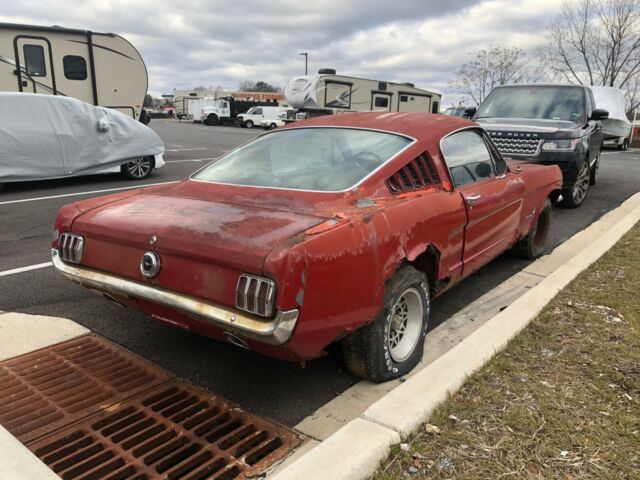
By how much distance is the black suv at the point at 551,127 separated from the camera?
25.3 feet

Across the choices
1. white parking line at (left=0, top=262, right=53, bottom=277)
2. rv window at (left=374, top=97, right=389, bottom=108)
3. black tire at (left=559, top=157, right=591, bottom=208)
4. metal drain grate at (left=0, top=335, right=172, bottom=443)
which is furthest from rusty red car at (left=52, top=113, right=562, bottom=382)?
rv window at (left=374, top=97, right=389, bottom=108)

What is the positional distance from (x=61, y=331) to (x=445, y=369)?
2.71m

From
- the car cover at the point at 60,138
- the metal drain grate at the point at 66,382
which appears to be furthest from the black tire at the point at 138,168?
the metal drain grate at the point at 66,382

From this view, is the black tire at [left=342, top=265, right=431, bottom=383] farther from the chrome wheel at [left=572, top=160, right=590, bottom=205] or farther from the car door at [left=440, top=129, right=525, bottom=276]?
the chrome wheel at [left=572, top=160, right=590, bottom=205]

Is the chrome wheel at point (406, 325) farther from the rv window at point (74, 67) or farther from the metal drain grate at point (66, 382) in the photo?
the rv window at point (74, 67)

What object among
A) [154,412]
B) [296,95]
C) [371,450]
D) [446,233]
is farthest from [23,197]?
[296,95]

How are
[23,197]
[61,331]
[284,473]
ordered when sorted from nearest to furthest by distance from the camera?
[284,473], [61,331], [23,197]

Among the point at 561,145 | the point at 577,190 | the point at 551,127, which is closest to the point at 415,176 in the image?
the point at 561,145

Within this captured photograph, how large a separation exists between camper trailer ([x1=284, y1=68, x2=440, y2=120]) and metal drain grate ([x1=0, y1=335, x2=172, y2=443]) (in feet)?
66.9

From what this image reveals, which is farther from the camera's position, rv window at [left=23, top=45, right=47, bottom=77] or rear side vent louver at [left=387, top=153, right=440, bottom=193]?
rv window at [left=23, top=45, right=47, bottom=77]

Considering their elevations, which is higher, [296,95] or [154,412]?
[296,95]

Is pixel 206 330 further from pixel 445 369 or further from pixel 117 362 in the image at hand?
pixel 445 369

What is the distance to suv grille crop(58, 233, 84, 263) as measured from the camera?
300 centimetres

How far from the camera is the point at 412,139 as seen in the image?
350 cm
